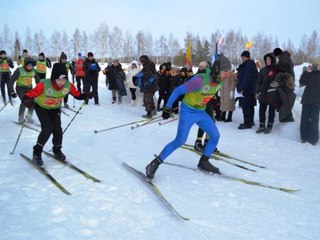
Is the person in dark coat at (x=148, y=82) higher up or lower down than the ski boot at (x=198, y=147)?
higher up

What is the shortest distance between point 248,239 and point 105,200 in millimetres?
1756

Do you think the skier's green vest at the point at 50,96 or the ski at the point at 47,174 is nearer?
the ski at the point at 47,174

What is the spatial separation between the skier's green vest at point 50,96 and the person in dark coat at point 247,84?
4.89 m

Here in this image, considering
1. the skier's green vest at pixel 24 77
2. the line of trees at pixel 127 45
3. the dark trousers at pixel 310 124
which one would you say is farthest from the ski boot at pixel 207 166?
the line of trees at pixel 127 45

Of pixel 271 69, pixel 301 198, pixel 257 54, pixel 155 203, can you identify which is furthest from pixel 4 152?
pixel 257 54

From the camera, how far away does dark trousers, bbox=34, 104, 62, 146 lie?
5375mm

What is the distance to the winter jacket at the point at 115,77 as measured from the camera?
12719 mm

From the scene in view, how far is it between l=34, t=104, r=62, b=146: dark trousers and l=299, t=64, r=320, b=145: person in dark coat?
17.4 ft

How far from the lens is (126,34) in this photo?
71.9 metres

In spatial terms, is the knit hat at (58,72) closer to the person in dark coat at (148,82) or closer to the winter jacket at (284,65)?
the winter jacket at (284,65)

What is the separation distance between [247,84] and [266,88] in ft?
2.11

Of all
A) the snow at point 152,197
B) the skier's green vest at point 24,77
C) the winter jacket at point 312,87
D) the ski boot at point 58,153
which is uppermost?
the skier's green vest at point 24,77

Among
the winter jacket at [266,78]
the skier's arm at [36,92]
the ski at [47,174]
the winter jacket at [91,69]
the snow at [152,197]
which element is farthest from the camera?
the winter jacket at [91,69]

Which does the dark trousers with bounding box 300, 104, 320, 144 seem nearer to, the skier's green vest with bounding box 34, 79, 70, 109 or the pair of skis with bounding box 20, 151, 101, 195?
the pair of skis with bounding box 20, 151, 101, 195
